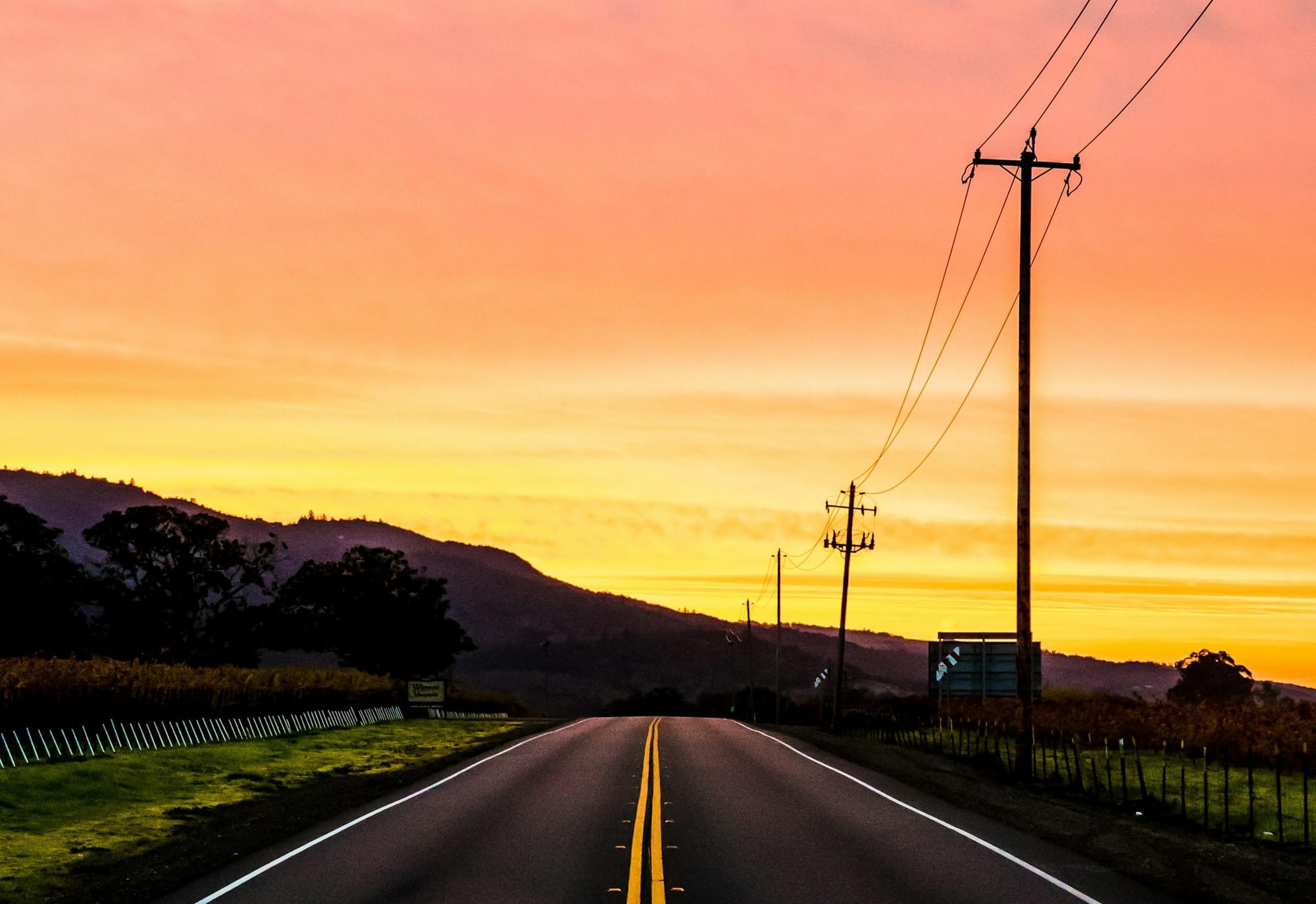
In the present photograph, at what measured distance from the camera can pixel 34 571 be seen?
287 ft

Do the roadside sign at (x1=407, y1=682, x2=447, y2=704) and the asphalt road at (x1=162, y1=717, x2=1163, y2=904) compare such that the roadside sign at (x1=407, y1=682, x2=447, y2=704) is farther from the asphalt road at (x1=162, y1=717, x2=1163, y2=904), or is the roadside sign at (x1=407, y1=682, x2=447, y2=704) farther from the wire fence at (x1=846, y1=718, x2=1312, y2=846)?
the asphalt road at (x1=162, y1=717, x2=1163, y2=904)

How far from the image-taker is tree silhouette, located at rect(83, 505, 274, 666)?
103 meters

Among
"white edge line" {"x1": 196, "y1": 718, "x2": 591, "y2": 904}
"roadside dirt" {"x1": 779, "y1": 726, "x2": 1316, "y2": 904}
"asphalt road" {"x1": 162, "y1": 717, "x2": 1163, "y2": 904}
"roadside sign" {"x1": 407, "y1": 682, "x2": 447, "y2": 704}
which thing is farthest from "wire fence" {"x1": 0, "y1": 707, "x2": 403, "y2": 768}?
"roadside sign" {"x1": 407, "y1": 682, "x2": 447, "y2": 704}

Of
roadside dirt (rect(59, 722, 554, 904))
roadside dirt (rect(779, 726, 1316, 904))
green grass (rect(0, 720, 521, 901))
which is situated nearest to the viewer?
roadside dirt (rect(59, 722, 554, 904))

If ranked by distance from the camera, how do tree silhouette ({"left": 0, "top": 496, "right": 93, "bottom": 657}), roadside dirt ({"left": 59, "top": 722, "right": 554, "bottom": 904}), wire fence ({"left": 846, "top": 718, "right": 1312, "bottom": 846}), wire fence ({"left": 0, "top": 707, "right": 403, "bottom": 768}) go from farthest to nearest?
tree silhouette ({"left": 0, "top": 496, "right": 93, "bottom": 657}) → wire fence ({"left": 0, "top": 707, "right": 403, "bottom": 768}) → wire fence ({"left": 846, "top": 718, "right": 1312, "bottom": 846}) → roadside dirt ({"left": 59, "top": 722, "right": 554, "bottom": 904})

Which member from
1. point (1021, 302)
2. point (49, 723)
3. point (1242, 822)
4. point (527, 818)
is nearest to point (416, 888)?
point (527, 818)

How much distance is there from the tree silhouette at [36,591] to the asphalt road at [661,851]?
6625cm

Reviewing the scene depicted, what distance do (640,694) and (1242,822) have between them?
158 metres

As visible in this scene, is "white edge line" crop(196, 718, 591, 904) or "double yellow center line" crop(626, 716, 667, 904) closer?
"double yellow center line" crop(626, 716, 667, 904)

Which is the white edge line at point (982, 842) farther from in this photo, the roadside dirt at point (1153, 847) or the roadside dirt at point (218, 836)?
the roadside dirt at point (218, 836)

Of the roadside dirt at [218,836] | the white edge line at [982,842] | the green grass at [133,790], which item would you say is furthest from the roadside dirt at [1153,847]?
the green grass at [133,790]

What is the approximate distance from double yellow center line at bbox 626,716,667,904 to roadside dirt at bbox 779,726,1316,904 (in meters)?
5.88

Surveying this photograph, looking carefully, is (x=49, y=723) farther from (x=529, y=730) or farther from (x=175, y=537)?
(x=175, y=537)

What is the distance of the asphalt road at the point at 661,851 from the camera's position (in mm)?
14633
